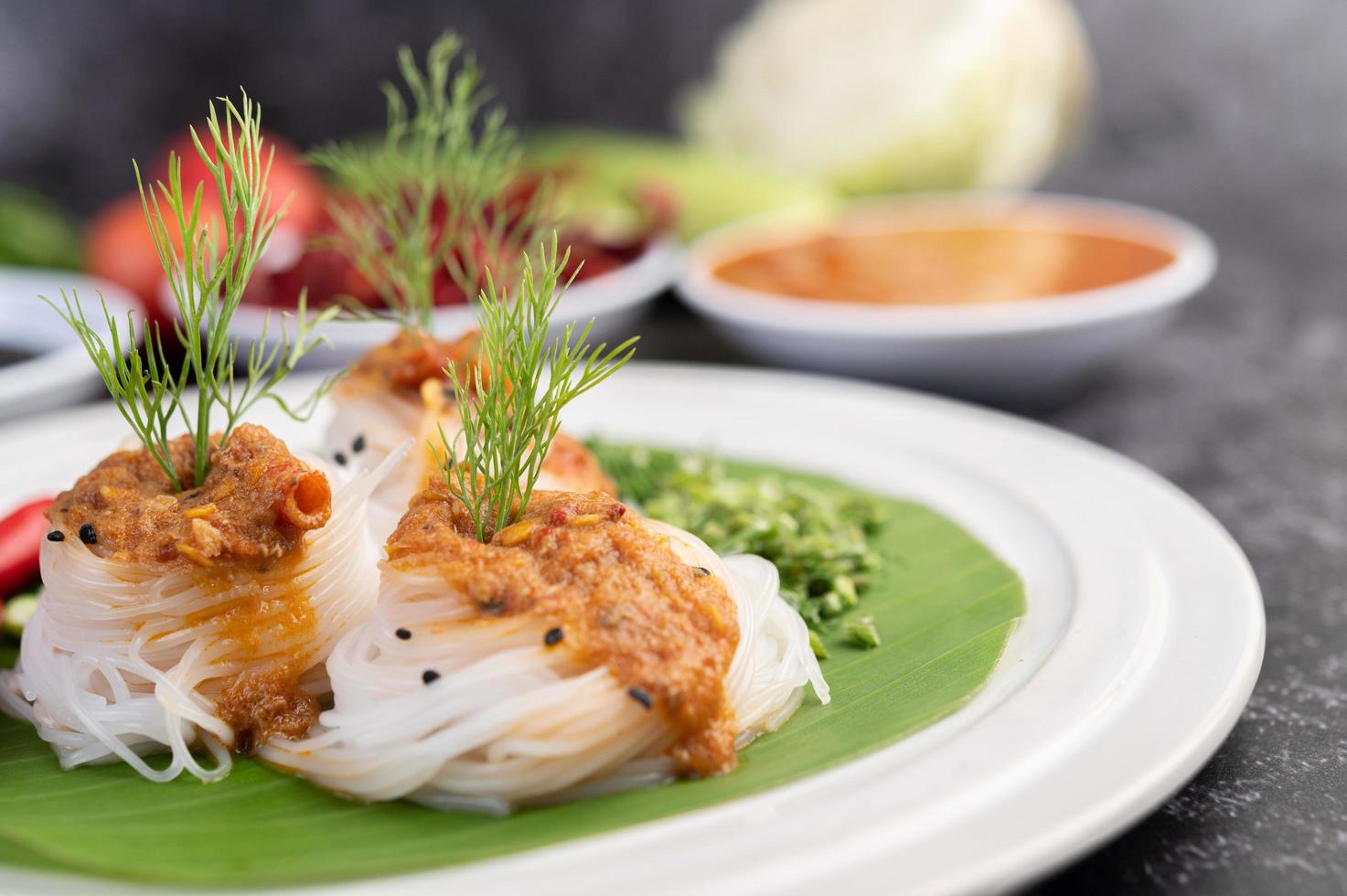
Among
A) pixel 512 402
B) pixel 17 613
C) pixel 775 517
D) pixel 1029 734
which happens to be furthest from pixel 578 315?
pixel 1029 734

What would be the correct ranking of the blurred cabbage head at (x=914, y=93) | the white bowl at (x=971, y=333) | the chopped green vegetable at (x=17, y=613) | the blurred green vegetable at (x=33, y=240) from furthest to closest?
the blurred cabbage head at (x=914, y=93) → the blurred green vegetable at (x=33, y=240) → the white bowl at (x=971, y=333) → the chopped green vegetable at (x=17, y=613)

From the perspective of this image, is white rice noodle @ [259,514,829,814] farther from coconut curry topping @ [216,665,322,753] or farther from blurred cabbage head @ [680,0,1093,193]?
blurred cabbage head @ [680,0,1093,193]

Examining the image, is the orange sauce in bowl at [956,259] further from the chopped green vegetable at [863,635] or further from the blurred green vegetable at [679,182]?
the chopped green vegetable at [863,635]

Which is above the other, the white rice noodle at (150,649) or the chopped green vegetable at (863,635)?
the white rice noodle at (150,649)

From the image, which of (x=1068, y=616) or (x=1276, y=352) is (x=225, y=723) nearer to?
(x=1068, y=616)

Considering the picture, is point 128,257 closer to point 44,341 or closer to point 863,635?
point 44,341

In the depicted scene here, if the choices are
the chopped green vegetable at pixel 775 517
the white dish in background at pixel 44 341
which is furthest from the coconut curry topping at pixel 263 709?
the white dish in background at pixel 44 341

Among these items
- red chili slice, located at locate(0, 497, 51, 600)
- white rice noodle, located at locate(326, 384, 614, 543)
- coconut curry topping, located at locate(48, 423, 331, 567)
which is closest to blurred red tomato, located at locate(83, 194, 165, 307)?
red chili slice, located at locate(0, 497, 51, 600)
